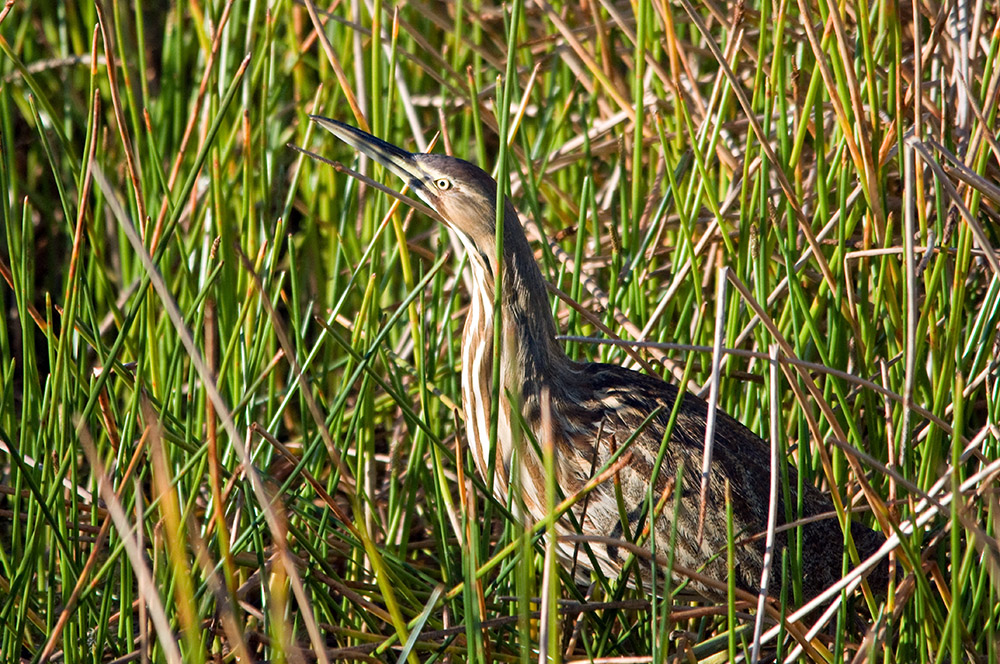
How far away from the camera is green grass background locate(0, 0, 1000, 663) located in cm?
130

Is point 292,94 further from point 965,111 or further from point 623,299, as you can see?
point 965,111

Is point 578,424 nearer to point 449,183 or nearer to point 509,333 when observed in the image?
point 509,333

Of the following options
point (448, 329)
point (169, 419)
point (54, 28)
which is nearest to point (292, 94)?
point (54, 28)

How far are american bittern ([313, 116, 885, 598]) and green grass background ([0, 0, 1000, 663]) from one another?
91mm

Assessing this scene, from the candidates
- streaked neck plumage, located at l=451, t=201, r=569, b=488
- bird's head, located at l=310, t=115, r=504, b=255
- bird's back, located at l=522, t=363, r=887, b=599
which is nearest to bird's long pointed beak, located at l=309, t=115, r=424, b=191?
bird's head, located at l=310, t=115, r=504, b=255

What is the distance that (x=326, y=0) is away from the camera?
2939 mm

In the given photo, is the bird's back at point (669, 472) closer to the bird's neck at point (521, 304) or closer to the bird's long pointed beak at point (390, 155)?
the bird's neck at point (521, 304)

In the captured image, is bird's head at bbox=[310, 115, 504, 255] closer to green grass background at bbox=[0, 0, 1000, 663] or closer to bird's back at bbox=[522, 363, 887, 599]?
green grass background at bbox=[0, 0, 1000, 663]

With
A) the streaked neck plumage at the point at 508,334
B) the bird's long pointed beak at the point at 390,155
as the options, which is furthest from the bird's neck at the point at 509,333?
the bird's long pointed beak at the point at 390,155

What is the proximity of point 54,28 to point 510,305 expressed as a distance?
6.19 feet

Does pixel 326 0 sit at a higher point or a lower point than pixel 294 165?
higher

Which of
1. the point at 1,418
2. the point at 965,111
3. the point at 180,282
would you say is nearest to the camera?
the point at 1,418

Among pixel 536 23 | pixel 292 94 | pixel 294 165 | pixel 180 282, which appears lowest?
pixel 180 282

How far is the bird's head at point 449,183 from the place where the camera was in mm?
1637
